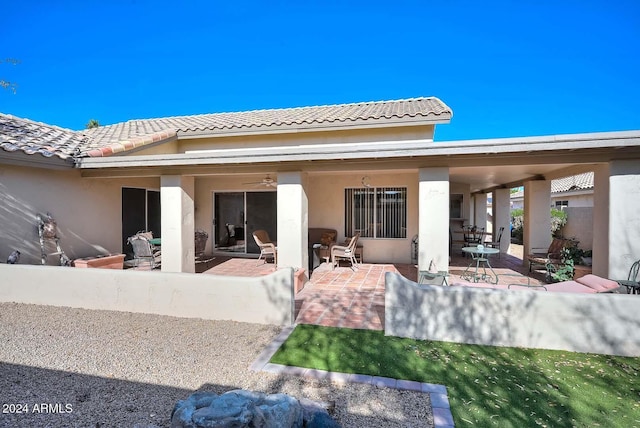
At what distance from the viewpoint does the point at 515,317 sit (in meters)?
5.17

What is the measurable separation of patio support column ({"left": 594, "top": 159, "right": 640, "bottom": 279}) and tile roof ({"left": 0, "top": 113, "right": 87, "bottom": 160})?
45.9ft

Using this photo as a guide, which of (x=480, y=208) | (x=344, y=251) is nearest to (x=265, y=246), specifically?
(x=344, y=251)

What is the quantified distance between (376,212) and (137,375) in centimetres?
977

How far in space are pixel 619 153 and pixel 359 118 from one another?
7.07m

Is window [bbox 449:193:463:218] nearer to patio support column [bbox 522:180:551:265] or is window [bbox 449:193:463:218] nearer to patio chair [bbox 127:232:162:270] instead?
patio support column [bbox 522:180:551:265]

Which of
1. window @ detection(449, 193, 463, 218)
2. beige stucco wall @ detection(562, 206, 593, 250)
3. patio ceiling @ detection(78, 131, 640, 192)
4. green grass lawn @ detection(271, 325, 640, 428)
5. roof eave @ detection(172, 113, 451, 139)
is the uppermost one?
roof eave @ detection(172, 113, 451, 139)

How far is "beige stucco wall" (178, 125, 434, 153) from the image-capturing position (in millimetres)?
11477

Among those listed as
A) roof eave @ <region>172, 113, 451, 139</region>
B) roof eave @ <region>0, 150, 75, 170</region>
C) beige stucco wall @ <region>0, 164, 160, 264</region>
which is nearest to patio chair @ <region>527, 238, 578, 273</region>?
roof eave @ <region>172, 113, 451, 139</region>

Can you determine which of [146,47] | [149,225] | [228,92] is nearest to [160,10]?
[146,47]

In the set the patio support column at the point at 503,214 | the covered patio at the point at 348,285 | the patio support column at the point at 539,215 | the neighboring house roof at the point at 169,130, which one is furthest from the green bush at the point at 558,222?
the neighboring house roof at the point at 169,130

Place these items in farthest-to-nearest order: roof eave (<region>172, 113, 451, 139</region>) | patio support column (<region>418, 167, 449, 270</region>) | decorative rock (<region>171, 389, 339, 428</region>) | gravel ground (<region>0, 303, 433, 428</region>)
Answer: roof eave (<region>172, 113, 451, 139</region>) < patio support column (<region>418, 167, 449, 270</region>) < gravel ground (<region>0, 303, 433, 428</region>) < decorative rock (<region>171, 389, 339, 428</region>)

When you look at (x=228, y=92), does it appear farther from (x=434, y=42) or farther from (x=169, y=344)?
(x=169, y=344)

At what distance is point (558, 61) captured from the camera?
48.8 ft

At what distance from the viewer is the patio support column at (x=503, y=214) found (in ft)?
51.3
